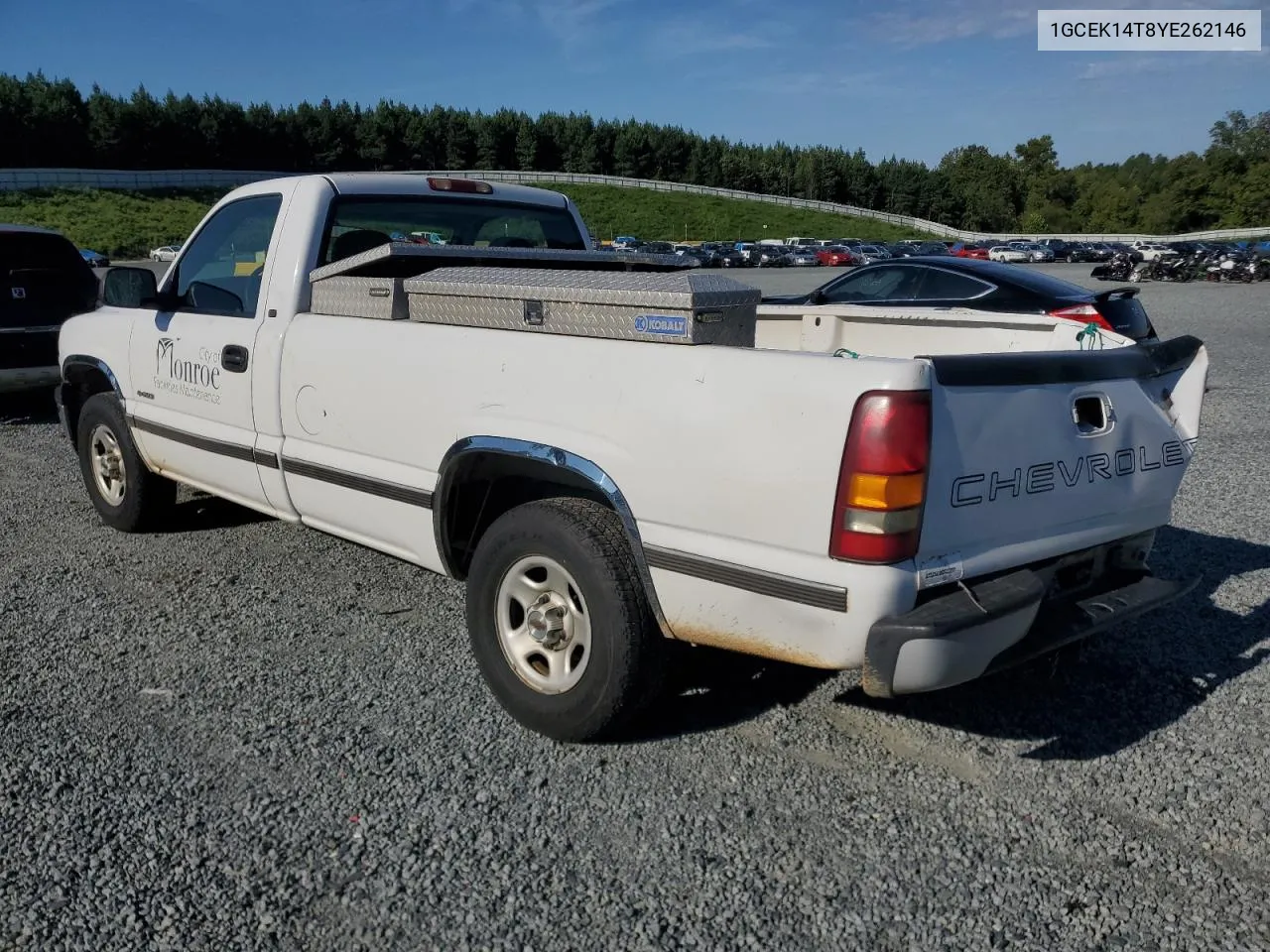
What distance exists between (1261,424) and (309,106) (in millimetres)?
101054

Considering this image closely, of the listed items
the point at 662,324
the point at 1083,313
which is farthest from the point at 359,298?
the point at 1083,313

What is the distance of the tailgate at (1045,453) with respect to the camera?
2693 mm

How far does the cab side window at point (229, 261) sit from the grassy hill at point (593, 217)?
53.7 metres

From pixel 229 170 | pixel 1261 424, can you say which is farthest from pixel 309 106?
pixel 1261 424

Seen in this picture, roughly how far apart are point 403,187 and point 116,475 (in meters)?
2.47

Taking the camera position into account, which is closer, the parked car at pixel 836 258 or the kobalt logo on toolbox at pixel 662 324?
the kobalt logo on toolbox at pixel 662 324

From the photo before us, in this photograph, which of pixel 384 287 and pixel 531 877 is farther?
pixel 384 287

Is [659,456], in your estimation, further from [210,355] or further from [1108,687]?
[210,355]

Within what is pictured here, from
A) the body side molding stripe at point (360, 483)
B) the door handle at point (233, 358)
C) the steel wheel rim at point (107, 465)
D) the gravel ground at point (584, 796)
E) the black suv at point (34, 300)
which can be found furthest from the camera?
the black suv at point (34, 300)

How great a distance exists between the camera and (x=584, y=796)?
3047 mm

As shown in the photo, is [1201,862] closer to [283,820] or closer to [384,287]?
[283,820]

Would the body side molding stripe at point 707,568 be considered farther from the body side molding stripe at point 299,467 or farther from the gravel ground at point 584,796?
the gravel ground at point 584,796

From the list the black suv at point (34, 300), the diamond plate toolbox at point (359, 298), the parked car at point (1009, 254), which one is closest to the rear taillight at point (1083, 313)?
the diamond plate toolbox at point (359, 298)

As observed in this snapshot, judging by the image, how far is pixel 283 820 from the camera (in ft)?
9.52
